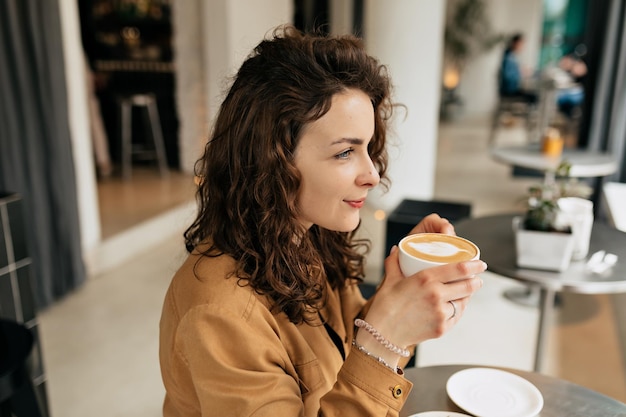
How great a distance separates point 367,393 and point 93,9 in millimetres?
7359

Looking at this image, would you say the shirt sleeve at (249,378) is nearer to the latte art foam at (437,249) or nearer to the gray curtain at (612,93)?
the latte art foam at (437,249)

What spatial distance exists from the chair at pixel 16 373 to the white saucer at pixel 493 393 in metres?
1.12

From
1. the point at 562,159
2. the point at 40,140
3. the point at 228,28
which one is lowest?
the point at 562,159

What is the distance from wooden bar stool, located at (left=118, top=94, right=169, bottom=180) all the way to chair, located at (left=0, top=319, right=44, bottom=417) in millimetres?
4594

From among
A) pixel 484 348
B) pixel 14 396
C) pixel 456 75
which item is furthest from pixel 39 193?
pixel 456 75

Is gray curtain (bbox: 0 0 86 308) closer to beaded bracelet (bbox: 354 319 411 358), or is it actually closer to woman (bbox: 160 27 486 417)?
woman (bbox: 160 27 486 417)

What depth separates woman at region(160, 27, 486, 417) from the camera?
0.88 m

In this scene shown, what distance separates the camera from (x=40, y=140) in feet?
10.1

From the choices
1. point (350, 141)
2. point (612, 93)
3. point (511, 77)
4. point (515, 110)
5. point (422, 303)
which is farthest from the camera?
point (515, 110)

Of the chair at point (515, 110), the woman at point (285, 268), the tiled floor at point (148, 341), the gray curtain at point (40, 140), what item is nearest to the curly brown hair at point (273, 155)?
the woman at point (285, 268)

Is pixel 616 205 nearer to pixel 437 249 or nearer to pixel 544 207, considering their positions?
pixel 544 207

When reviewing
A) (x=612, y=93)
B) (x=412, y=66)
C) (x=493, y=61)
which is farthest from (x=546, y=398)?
(x=493, y=61)

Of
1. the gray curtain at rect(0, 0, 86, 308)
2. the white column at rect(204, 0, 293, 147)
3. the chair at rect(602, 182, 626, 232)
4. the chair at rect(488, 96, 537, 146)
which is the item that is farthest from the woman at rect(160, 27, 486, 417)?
the chair at rect(488, 96, 537, 146)

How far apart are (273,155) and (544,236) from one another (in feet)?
3.68
